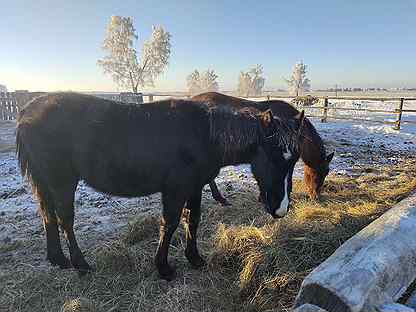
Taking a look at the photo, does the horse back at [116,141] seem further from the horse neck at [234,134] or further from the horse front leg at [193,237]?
the horse front leg at [193,237]

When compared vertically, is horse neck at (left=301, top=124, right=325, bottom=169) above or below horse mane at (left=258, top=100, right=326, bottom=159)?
below

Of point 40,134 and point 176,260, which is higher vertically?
point 40,134

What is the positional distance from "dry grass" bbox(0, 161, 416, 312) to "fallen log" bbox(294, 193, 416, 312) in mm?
614

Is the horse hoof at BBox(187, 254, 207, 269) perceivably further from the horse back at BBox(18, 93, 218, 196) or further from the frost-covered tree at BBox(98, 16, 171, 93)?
the frost-covered tree at BBox(98, 16, 171, 93)

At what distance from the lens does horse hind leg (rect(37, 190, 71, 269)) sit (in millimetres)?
3177

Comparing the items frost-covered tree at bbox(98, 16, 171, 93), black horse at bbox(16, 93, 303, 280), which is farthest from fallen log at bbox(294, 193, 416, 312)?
frost-covered tree at bbox(98, 16, 171, 93)

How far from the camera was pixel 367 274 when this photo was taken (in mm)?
1783

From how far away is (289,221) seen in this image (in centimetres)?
356

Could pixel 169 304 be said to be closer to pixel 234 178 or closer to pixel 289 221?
pixel 289 221

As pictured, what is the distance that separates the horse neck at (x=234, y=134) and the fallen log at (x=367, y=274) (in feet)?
3.76

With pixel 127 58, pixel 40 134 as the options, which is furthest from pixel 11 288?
pixel 127 58

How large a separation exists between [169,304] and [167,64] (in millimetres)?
37936

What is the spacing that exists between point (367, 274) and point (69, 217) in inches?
105

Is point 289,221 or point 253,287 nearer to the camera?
point 253,287
